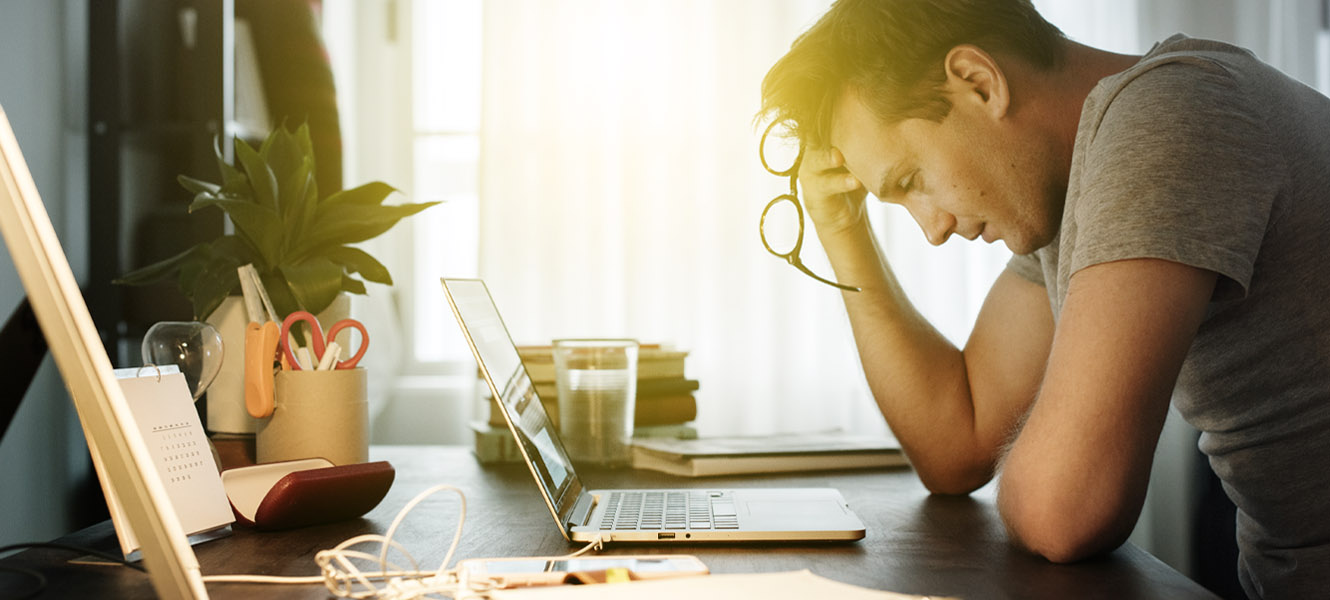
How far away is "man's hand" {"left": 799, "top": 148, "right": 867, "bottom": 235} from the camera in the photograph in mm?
1241

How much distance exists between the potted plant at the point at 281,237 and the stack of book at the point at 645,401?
300 mm

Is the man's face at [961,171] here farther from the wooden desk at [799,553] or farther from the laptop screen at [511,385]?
the laptop screen at [511,385]

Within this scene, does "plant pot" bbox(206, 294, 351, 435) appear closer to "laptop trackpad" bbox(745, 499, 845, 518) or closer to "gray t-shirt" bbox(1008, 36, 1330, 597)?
"laptop trackpad" bbox(745, 499, 845, 518)

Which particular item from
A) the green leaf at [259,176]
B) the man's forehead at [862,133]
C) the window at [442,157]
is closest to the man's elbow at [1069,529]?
the man's forehead at [862,133]

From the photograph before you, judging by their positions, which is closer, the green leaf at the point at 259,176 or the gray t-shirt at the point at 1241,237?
the gray t-shirt at the point at 1241,237

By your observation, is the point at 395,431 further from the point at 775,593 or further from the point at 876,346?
the point at 775,593

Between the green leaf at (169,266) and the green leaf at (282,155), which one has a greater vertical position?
the green leaf at (282,155)

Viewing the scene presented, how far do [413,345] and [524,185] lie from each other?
55 centimetres

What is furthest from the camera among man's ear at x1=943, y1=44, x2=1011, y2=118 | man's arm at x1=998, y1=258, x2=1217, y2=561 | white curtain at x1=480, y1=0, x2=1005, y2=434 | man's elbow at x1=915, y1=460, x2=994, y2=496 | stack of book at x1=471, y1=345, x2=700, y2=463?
white curtain at x1=480, y1=0, x2=1005, y2=434

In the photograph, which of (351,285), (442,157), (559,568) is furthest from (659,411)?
(442,157)

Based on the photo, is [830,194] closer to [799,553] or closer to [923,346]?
[923,346]

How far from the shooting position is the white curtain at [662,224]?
2.48 metres

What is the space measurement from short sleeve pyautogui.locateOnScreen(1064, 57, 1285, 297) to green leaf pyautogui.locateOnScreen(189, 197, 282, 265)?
2.89 feet

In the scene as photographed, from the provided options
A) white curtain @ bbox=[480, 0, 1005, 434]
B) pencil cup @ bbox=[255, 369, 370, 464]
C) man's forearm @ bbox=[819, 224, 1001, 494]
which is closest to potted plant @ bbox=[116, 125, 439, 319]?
pencil cup @ bbox=[255, 369, 370, 464]
